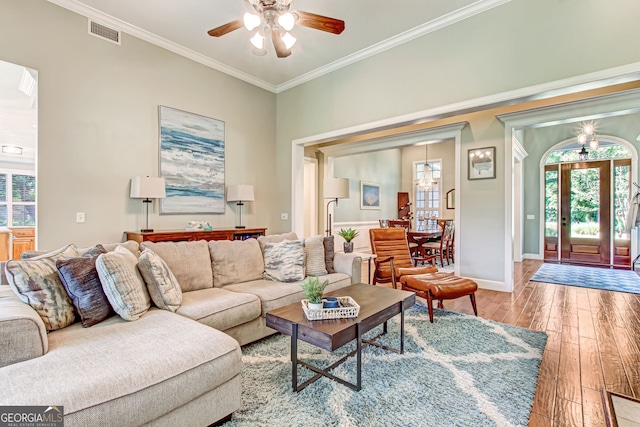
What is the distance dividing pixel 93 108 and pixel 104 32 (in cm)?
89

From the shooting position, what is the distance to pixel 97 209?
11.5 feet

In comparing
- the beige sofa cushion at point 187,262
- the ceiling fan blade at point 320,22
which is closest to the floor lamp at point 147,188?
the beige sofa cushion at point 187,262

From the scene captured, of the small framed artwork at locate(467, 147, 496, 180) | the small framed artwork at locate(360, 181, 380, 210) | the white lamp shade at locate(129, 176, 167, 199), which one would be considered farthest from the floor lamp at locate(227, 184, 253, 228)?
the small framed artwork at locate(360, 181, 380, 210)

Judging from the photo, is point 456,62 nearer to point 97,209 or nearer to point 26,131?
point 97,209

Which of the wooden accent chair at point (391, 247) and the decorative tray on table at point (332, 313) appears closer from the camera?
the decorative tray on table at point (332, 313)

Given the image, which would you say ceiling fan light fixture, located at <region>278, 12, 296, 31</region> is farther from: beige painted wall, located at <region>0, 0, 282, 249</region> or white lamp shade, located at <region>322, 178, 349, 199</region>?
white lamp shade, located at <region>322, 178, 349, 199</region>

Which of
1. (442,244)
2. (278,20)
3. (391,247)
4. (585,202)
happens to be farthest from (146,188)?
(585,202)

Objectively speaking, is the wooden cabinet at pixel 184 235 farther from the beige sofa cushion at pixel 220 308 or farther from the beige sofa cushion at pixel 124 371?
the beige sofa cushion at pixel 124 371

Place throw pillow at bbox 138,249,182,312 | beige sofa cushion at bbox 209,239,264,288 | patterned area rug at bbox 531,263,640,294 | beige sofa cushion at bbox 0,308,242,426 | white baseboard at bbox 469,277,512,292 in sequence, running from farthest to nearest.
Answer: patterned area rug at bbox 531,263,640,294 → white baseboard at bbox 469,277,512,292 → beige sofa cushion at bbox 209,239,264,288 → throw pillow at bbox 138,249,182,312 → beige sofa cushion at bbox 0,308,242,426

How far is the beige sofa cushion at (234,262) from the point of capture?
3.03 m

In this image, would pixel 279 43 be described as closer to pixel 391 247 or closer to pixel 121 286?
pixel 121 286

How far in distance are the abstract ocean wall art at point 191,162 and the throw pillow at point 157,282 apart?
6.55 feet

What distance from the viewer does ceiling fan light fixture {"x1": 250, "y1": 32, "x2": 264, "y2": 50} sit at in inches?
107

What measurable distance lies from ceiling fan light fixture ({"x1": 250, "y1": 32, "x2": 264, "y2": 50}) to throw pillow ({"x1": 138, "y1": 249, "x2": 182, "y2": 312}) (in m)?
1.98
